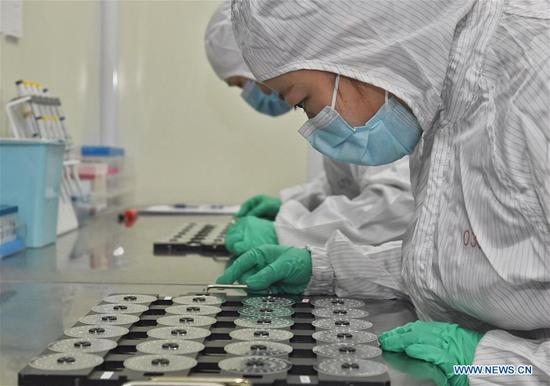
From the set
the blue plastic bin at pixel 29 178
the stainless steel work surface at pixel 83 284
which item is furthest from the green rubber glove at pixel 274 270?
the blue plastic bin at pixel 29 178

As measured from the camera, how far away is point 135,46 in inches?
158

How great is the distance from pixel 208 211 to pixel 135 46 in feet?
3.81

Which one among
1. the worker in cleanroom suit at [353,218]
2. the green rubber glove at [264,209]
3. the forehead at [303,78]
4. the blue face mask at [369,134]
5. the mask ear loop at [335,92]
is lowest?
the green rubber glove at [264,209]

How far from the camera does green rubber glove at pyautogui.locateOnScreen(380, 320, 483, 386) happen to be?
1069 mm

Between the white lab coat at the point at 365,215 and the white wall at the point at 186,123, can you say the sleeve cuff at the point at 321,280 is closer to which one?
the white lab coat at the point at 365,215

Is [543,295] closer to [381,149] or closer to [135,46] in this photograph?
[381,149]

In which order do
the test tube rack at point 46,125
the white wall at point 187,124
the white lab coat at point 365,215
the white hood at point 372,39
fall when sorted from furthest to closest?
the white wall at point 187,124, the test tube rack at point 46,125, the white lab coat at point 365,215, the white hood at point 372,39

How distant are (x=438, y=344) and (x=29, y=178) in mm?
1499

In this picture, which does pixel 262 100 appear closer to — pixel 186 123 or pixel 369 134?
pixel 186 123

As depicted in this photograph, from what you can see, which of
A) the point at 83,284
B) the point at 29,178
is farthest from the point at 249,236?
the point at 29,178

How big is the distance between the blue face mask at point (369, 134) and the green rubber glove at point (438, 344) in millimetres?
333

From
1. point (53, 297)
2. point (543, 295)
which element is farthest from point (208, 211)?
point (543, 295)

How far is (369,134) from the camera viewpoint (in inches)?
50.4

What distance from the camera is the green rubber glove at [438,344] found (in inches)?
42.1
